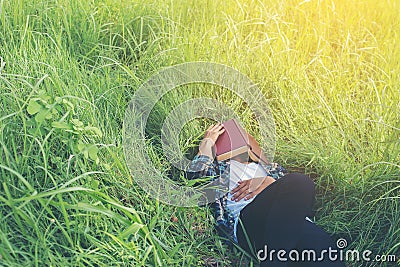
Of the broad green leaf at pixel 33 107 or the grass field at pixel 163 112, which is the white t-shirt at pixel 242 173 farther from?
the broad green leaf at pixel 33 107

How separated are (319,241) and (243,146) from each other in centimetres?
63

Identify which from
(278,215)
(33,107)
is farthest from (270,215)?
(33,107)

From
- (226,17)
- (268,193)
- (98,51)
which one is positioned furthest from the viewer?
(226,17)

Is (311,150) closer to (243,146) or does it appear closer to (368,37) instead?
(243,146)

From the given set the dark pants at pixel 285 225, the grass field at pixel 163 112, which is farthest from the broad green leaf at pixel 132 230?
the dark pants at pixel 285 225

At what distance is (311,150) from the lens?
7.59 feet

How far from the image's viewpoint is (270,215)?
1988 mm

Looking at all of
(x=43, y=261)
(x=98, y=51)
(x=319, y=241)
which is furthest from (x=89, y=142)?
(x=319, y=241)

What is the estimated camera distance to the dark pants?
193 centimetres

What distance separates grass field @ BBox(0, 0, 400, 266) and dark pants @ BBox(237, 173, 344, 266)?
4.4 inches

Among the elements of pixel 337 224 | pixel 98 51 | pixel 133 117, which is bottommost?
pixel 337 224

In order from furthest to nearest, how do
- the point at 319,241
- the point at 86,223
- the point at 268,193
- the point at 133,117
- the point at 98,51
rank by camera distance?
the point at 98,51 < the point at 133,117 < the point at 268,193 < the point at 319,241 < the point at 86,223
